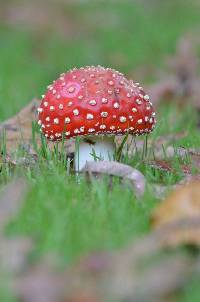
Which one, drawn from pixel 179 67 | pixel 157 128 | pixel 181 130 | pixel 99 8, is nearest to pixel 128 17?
pixel 99 8

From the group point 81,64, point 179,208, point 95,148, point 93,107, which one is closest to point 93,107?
point 93,107

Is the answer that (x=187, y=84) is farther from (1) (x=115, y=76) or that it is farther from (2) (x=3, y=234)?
(2) (x=3, y=234)

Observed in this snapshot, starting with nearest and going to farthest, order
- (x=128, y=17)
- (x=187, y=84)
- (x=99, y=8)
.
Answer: (x=187, y=84) < (x=128, y=17) < (x=99, y=8)

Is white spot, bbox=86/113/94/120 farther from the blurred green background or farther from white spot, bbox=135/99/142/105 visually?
the blurred green background

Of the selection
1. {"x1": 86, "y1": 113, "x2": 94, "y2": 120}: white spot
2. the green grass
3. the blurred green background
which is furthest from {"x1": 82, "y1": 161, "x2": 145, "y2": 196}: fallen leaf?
the blurred green background

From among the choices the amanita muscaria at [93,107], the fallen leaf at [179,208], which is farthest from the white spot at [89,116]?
the fallen leaf at [179,208]

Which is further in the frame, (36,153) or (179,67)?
(179,67)

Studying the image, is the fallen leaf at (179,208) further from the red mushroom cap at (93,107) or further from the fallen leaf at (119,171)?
the red mushroom cap at (93,107)
